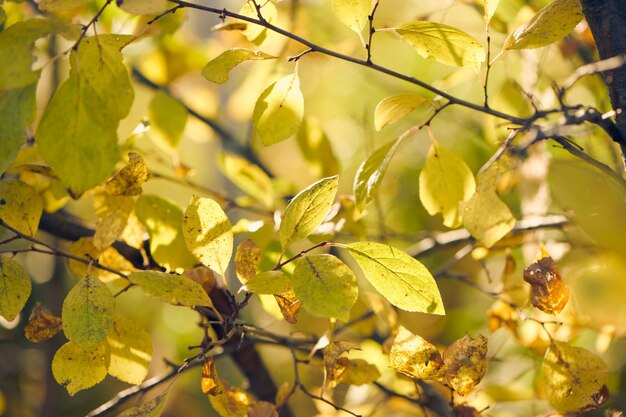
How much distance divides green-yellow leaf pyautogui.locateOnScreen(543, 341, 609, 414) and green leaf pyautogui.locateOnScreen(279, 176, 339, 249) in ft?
0.79

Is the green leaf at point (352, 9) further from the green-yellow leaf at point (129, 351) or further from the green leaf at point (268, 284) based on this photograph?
the green-yellow leaf at point (129, 351)

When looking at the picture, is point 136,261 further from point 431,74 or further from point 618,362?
point 431,74

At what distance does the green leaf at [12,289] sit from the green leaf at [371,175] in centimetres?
26

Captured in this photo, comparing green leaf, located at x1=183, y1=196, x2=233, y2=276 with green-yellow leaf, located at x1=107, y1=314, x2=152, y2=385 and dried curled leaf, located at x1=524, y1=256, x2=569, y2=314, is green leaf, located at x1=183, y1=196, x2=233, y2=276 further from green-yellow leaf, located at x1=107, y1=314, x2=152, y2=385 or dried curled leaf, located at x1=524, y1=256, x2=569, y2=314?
dried curled leaf, located at x1=524, y1=256, x2=569, y2=314

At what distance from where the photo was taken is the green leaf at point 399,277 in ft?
1.39

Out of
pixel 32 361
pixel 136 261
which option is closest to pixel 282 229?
pixel 136 261

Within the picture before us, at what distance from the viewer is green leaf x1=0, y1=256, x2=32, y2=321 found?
1.49ft

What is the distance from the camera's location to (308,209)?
43cm

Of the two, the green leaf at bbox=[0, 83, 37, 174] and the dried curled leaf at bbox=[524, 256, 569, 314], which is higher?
the green leaf at bbox=[0, 83, 37, 174]

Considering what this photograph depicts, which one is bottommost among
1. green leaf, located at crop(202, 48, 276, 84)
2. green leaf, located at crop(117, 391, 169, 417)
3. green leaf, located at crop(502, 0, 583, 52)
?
green leaf, located at crop(117, 391, 169, 417)

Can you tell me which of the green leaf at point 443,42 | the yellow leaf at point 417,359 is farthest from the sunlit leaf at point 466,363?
the green leaf at point 443,42

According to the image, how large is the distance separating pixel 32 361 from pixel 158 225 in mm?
1020

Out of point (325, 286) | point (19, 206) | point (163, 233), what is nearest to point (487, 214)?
point (325, 286)

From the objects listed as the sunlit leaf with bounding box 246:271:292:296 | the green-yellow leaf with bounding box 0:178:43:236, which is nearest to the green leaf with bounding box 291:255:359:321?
the sunlit leaf with bounding box 246:271:292:296
